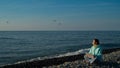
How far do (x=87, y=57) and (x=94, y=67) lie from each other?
109cm

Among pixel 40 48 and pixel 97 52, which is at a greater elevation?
pixel 97 52

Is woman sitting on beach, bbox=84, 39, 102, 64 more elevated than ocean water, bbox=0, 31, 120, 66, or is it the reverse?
woman sitting on beach, bbox=84, 39, 102, 64

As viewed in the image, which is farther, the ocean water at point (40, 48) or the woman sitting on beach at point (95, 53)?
the ocean water at point (40, 48)

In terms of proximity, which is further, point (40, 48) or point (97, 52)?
point (40, 48)

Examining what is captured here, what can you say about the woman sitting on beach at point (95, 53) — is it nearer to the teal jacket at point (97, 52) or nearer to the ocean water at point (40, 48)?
the teal jacket at point (97, 52)

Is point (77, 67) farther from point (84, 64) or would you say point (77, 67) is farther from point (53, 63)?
point (53, 63)

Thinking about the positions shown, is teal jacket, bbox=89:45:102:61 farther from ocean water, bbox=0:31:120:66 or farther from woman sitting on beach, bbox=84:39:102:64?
ocean water, bbox=0:31:120:66

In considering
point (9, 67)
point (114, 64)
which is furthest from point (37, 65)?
point (114, 64)

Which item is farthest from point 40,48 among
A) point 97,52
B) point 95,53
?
point 97,52

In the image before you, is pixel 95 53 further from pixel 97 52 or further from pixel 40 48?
pixel 40 48

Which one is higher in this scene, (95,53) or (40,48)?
(95,53)

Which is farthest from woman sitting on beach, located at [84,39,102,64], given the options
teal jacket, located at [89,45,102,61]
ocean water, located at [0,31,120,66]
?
ocean water, located at [0,31,120,66]

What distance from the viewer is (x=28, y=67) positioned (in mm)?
15875

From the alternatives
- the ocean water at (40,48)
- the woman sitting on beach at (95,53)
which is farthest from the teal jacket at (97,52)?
the ocean water at (40,48)
